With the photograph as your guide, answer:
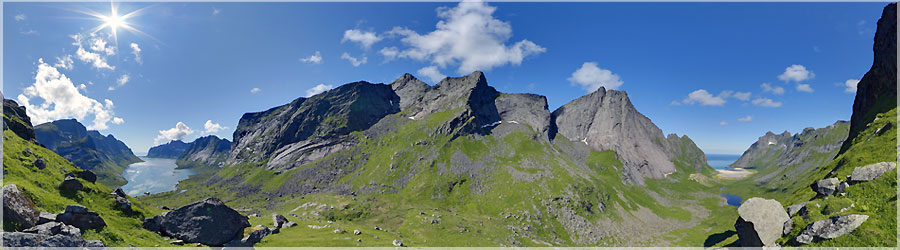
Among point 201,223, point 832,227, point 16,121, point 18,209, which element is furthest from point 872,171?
point 16,121

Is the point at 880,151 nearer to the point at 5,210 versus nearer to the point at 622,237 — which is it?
the point at 5,210

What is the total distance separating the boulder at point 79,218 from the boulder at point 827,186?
8094 cm

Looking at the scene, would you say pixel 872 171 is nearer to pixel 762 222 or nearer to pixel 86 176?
pixel 762 222

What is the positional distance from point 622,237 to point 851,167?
11251 cm

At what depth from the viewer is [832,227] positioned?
25.4 metres

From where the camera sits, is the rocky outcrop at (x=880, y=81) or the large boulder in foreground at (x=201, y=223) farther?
the rocky outcrop at (x=880, y=81)

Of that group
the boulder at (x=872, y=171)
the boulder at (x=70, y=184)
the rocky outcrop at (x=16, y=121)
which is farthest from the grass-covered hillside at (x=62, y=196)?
the boulder at (x=872, y=171)

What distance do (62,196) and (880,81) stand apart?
143215 millimetres

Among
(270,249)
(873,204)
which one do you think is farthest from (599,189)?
(270,249)

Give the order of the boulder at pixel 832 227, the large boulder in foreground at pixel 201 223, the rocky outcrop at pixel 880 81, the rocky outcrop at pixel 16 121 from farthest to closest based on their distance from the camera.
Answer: the rocky outcrop at pixel 880 81
the rocky outcrop at pixel 16 121
the large boulder in foreground at pixel 201 223
the boulder at pixel 832 227

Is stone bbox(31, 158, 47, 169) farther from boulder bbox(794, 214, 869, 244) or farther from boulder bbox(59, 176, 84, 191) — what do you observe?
boulder bbox(794, 214, 869, 244)

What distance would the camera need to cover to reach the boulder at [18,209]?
25.3 m

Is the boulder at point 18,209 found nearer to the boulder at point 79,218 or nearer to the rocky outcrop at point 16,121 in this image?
the boulder at point 79,218

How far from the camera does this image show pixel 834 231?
2520cm
